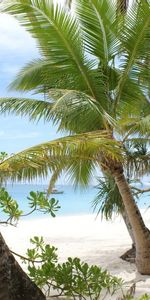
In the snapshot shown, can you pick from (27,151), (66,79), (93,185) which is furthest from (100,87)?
(27,151)

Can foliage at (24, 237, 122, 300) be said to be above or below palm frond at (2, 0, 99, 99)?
below

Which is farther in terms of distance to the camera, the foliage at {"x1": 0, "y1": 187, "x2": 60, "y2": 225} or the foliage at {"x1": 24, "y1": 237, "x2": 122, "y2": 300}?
the foliage at {"x1": 24, "y1": 237, "x2": 122, "y2": 300}

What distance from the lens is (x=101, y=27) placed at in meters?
7.75

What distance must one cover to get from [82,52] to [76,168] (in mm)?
2125

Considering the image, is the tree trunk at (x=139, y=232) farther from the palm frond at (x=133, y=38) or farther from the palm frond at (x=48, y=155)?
the palm frond at (x=48, y=155)

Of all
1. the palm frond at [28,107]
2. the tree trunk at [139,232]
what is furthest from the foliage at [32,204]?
the palm frond at [28,107]

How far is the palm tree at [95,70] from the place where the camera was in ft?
24.3

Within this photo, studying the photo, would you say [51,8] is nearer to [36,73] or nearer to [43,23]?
[43,23]

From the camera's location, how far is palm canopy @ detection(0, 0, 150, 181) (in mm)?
7441

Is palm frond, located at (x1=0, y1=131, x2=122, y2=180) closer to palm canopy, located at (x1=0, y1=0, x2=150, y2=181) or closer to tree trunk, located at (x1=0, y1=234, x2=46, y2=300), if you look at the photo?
tree trunk, located at (x1=0, y1=234, x2=46, y2=300)

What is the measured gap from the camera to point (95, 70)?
8047mm

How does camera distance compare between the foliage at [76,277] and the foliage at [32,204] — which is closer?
the foliage at [32,204]

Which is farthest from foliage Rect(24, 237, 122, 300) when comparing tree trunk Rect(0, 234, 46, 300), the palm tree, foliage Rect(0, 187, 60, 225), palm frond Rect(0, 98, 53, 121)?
palm frond Rect(0, 98, 53, 121)

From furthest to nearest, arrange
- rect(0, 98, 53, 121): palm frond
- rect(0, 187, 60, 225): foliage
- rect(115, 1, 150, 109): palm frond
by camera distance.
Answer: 1. rect(0, 98, 53, 121): palm frond
2. rect(115, 1, 150, 109): palm frond
3. rect(0, 187, 60, 225): foliage
